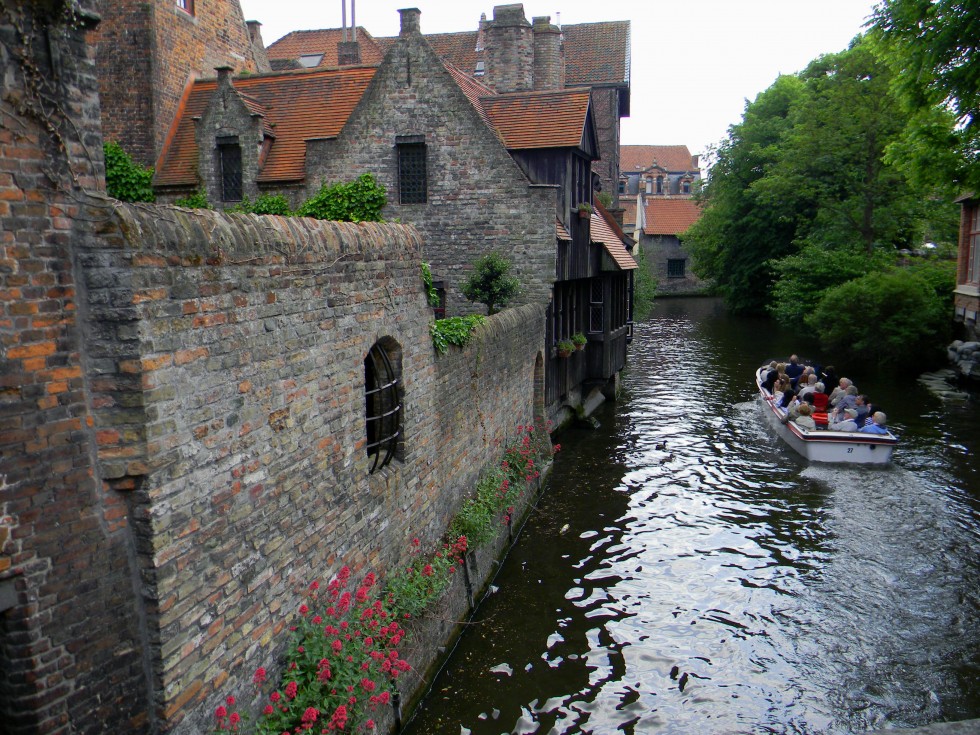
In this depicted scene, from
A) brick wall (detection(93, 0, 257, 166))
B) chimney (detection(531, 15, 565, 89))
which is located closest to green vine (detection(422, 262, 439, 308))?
brick wall (detection(93, 0, 257, 166))

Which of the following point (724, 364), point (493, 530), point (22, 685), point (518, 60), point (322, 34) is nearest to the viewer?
point (22, 685)

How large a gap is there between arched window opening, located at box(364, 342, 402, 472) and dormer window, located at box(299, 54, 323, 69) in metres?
27.5

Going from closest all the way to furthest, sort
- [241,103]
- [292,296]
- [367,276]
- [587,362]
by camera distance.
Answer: [292,296] → [367,276] → [241,103] → [587,362]

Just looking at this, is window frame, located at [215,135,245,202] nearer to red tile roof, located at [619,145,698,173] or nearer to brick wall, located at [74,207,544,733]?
brick wall, located at [74,207,544,733]

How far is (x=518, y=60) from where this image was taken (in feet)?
79.3

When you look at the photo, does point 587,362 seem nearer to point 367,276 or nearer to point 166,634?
point 367,276

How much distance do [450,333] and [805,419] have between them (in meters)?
9.60

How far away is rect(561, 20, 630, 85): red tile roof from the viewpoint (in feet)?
139

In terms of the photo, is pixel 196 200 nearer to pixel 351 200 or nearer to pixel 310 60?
pixel 351 200

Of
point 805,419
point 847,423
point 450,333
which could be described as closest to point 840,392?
point 805,419

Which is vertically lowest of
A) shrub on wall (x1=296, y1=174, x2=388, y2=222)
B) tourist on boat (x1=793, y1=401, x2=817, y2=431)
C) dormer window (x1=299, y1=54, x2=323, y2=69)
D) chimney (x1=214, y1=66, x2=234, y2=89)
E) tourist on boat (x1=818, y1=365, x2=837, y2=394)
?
tourist on boat (x1=793, y1=401, x2=817, y2=431)

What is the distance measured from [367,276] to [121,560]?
3.68 meters

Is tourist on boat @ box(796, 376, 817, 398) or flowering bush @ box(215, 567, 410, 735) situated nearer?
flowering bush @ box(215, 567, 410, 735)

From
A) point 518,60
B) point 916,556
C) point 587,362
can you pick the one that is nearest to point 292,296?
point 916,556
